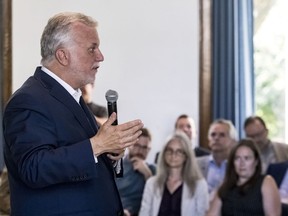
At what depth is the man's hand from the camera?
185 centimetres

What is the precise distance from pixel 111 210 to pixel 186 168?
88.9 inches

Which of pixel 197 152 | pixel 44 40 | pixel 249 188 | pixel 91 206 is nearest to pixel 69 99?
pixel 44 40

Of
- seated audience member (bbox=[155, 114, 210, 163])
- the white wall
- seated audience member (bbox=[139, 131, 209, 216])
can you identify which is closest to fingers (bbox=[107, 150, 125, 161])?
seated audience member (bbox=[139, 131, 209, 216])

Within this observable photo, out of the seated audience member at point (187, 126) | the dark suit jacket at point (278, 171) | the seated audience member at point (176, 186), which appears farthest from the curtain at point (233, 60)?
the seated audience member at point (176, 186)

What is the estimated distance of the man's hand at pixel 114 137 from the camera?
72.8 inches

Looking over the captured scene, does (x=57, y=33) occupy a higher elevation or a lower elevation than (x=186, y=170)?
higher

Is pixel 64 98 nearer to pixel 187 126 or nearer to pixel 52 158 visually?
pixel 52 158

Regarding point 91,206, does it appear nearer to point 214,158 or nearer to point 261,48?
point 214,158

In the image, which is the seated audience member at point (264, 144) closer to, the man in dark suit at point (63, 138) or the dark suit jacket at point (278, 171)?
the dark suit jacket at point (278, 171)

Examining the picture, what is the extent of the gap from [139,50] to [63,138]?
158 inches

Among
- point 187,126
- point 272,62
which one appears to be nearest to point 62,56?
point 187,126

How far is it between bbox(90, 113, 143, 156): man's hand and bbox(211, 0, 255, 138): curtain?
406 centimetres

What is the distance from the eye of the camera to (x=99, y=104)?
19.2 ft

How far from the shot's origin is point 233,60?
19.1 ft
